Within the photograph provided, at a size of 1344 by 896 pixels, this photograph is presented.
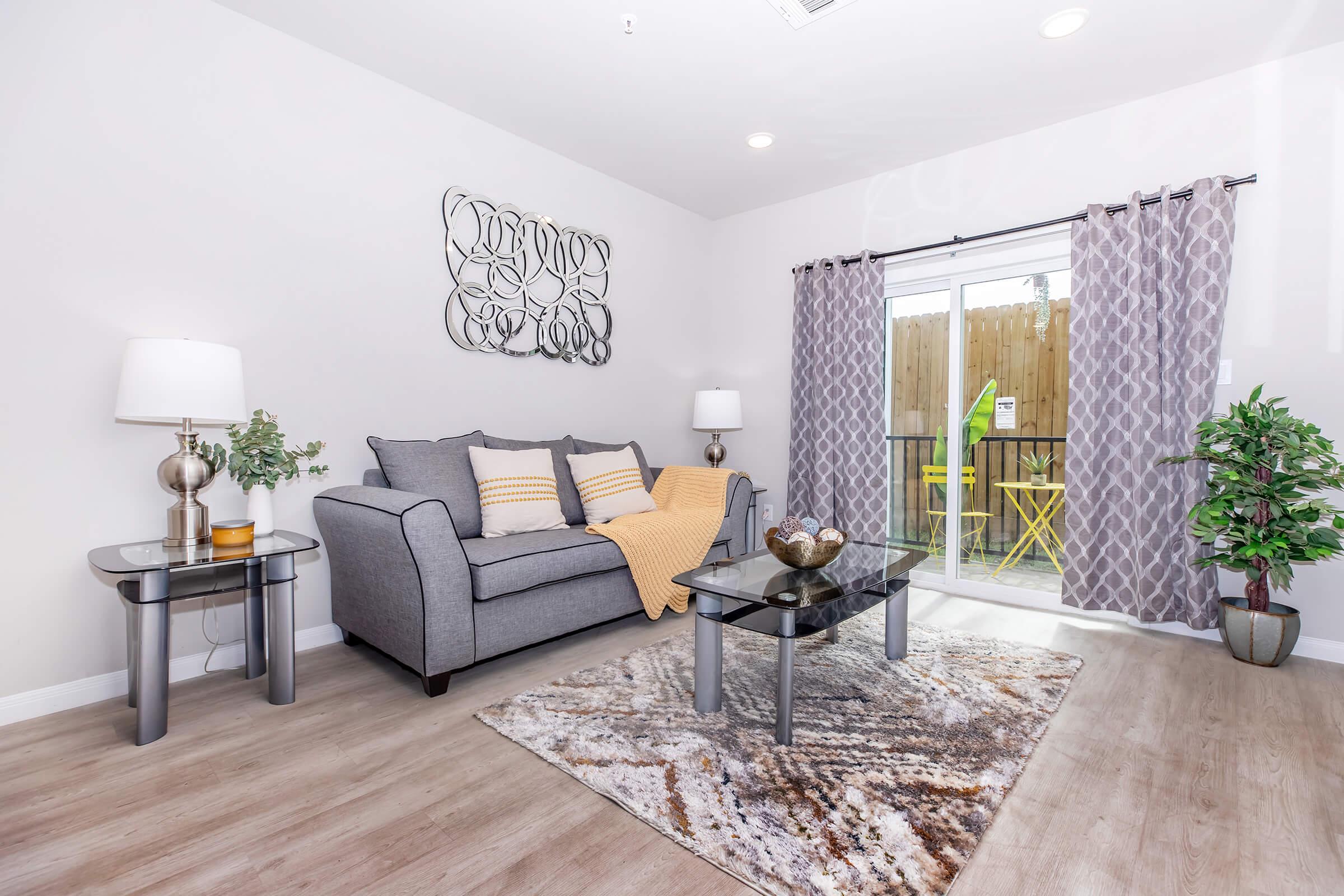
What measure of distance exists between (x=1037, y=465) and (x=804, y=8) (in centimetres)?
262

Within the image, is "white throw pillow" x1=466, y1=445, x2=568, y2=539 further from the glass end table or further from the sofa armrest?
the glass end table

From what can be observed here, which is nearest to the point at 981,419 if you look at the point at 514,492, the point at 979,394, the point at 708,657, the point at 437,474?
the point at 979,394

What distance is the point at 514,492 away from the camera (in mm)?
2906

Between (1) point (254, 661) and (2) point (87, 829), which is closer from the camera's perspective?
(2) point (87, 829)

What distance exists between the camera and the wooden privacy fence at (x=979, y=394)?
3.41 m

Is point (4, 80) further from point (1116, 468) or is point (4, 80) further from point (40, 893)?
point (1116, 468)

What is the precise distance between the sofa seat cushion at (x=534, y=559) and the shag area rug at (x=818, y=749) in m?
0.39

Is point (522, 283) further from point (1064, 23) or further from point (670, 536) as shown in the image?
point (1064, 23)

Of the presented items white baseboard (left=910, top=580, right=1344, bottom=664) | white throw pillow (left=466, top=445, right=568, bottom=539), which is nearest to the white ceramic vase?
white throw pillow (left=466, top=445, right=568, bottom=539)

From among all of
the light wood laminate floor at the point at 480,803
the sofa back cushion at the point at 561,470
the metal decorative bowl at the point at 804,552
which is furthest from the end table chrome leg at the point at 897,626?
the sofa back cushion at the point at 561,470

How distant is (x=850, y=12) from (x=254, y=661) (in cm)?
344

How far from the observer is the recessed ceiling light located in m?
2.41

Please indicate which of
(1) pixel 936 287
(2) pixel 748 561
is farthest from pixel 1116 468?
(2) pixel 748 561

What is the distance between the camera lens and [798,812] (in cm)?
155
